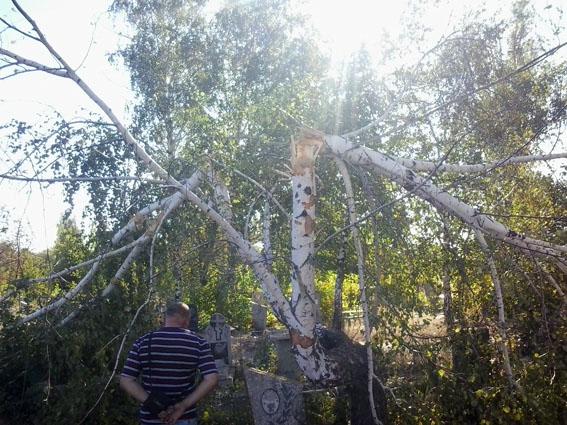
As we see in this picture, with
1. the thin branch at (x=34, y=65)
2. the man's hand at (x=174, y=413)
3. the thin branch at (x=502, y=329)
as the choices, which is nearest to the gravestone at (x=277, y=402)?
the man's hand at (x=174, y=413)

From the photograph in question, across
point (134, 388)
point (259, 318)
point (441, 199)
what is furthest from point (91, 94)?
point (259, 318)

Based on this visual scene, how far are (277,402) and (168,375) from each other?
1.60 metres

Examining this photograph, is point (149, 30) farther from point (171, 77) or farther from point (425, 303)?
point (425, 303)

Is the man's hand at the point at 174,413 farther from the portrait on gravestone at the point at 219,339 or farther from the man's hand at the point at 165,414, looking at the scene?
the portrait on gravestone at the point at 219,339

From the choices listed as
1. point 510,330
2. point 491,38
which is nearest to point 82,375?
point 510,330

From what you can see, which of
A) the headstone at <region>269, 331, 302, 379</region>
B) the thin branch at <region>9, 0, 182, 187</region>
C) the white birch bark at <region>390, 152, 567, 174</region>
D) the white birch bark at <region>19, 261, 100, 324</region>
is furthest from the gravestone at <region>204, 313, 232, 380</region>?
the white birch bark at <region>390, 152, 567, 174</region>

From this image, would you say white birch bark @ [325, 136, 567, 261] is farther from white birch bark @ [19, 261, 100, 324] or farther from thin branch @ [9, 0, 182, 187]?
white birch bark @ [19, 261, 100, 324]

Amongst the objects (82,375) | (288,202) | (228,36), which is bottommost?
(82,375)

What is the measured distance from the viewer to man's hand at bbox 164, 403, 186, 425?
119 inches

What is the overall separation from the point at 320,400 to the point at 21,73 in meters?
4.22

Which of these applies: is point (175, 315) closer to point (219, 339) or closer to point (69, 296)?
point (69, 296)

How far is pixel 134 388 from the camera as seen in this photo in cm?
312

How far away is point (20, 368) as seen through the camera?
5230mm

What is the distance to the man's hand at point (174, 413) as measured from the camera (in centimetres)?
303
